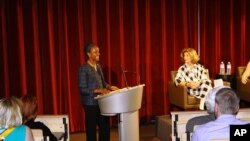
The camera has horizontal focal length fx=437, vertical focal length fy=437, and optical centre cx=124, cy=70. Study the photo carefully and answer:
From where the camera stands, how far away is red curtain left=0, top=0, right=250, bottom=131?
677 centimetres

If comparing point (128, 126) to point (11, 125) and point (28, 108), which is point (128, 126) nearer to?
point (28, 108)

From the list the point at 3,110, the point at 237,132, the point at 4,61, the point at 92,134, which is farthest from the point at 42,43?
the point at 237,132

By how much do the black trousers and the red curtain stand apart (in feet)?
5.73

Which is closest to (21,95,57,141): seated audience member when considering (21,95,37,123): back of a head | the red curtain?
(21,95,37,123): back of a head

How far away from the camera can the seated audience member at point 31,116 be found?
404cm

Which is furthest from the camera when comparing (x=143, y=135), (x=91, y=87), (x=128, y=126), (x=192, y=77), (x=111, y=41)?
(x=111, y=41)

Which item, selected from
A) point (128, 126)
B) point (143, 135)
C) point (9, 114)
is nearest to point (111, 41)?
point (143, 135)

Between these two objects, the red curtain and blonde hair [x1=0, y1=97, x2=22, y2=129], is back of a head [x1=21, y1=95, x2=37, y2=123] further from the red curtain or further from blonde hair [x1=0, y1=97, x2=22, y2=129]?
the red curtain

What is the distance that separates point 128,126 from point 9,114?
6.28 feet

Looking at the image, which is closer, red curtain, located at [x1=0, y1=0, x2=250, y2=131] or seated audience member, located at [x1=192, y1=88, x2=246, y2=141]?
seated audience member, located at [x1=192, y1=88, x2=246, y2=141]

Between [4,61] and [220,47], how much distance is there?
3.80 metres

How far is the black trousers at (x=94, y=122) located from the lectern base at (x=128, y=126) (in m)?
0.61

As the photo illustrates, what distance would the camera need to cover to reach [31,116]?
4074 millimetres

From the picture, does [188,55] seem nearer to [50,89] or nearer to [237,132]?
[50,89]
